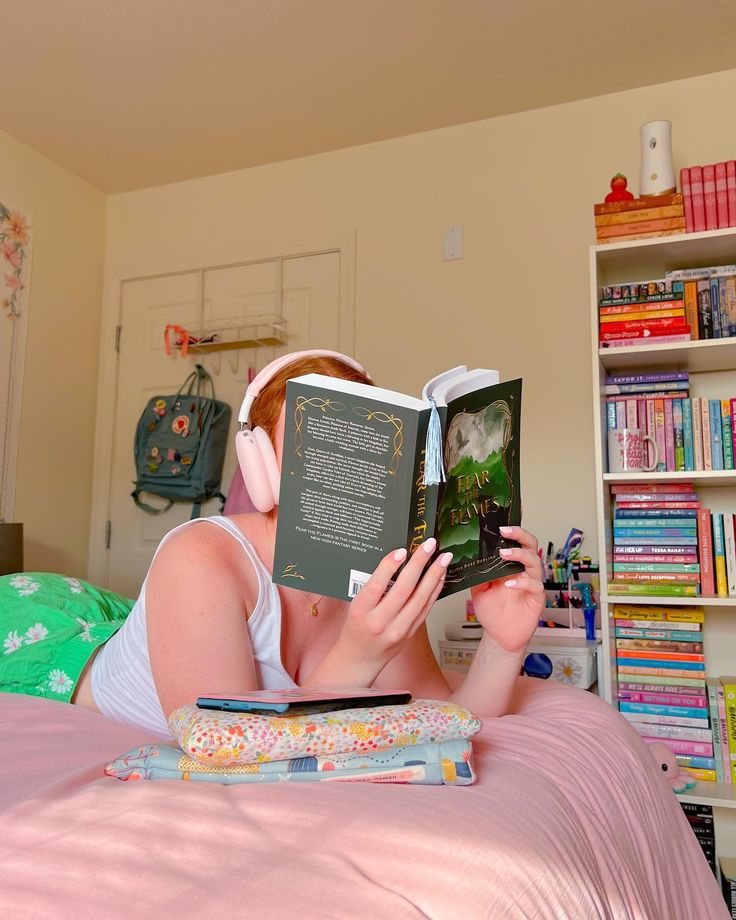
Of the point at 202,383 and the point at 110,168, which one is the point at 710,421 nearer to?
the point at 202,383

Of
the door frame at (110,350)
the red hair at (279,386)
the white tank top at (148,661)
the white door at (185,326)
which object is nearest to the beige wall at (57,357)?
the door frame at (110,350)

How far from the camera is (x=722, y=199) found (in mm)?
2273

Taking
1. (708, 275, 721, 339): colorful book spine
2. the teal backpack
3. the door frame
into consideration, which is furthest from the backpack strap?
(708, 275, 721, 339): colorful book spine

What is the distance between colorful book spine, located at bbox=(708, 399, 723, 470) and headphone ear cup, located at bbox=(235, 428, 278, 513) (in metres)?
1.65

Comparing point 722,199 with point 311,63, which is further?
point 311,63

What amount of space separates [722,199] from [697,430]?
2.29 feet

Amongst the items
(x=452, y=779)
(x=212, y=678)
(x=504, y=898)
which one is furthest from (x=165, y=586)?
(x=504, y=898)

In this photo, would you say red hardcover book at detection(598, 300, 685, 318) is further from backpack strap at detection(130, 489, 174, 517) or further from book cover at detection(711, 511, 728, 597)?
backpack strap at detection(130, 489, 174, 517)

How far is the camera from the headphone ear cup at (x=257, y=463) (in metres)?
1.03

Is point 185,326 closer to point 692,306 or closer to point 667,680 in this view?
point 692,306

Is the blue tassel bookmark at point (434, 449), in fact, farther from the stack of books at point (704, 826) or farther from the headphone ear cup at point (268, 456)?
the stack of books at point (704, 826)

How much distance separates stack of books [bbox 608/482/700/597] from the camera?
217 centimetres

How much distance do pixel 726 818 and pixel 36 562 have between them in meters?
2.75

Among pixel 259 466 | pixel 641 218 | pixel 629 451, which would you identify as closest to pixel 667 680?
pixel 629 451
